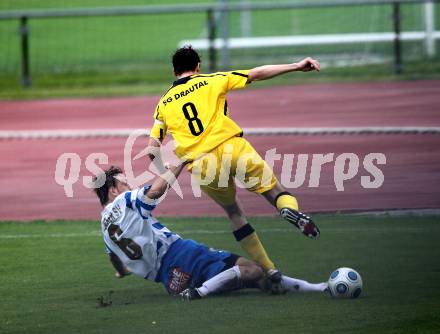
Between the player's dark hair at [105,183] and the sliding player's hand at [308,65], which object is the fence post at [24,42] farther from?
the sliding player's hand at [308,65]

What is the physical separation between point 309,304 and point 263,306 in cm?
35

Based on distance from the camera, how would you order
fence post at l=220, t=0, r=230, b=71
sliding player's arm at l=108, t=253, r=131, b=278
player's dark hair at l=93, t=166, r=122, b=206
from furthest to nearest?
fence post at l=220, t=0, r=230, b=71
player's dark hair at l=93, t=166, r=122, b=206
sliding player's arm at l=108, t=253, r=131, b=278

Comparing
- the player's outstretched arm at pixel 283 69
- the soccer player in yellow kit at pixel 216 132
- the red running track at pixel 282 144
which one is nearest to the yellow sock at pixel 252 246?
the soccer player in yellow kit at pixel 216 132

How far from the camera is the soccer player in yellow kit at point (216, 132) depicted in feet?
30.3

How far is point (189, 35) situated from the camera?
3819 centimetres

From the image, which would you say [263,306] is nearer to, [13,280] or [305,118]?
[13,280]

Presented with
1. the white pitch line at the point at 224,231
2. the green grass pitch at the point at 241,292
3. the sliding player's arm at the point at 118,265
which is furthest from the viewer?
the white pitch line at the point at 224,231

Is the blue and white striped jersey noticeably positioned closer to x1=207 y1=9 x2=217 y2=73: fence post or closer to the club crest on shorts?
the club crest on shorts

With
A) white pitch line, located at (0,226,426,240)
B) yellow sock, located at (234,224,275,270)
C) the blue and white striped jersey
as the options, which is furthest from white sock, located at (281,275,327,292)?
white pitch line, located at (0,226,426,240)

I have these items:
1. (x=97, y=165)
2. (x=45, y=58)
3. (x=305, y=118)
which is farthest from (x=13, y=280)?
(x=45, y=58)

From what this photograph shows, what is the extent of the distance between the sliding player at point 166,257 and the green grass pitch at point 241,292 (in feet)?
0.43

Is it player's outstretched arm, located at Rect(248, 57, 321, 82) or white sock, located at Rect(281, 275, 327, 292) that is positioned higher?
player's outstretched arm, located at Rect(248, 57, 321, 82)

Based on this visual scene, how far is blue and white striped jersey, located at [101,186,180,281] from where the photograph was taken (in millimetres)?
8797

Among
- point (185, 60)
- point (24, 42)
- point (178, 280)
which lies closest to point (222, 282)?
point (178, 280)
